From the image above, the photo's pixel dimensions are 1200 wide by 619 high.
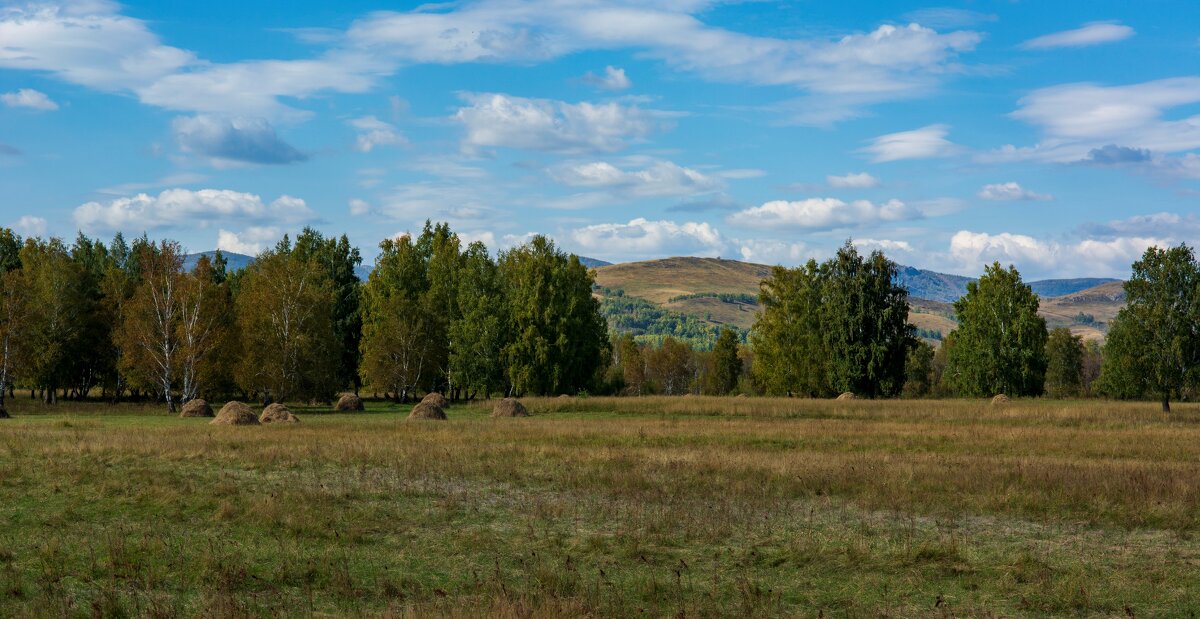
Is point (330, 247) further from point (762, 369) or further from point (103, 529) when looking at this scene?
point (103, 529)

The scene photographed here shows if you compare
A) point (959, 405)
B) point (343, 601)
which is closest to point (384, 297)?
point (959, 405)

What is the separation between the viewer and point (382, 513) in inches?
744

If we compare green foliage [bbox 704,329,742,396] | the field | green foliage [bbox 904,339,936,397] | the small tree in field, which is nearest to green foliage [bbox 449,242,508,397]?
the small tree in field

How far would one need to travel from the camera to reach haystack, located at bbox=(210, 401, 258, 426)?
44000 mm

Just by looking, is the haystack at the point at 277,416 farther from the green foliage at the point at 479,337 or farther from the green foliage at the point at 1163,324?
the green foliage at the point at 1163,324

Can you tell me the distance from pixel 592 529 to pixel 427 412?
1320 inches

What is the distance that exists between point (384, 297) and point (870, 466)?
2832 inches

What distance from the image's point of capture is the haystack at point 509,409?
180ft

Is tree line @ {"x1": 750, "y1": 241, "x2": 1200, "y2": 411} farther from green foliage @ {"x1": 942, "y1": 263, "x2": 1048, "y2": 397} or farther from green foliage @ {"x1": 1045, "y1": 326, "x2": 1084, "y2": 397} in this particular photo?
green foliage @ {"x1": 1045, "y1": 326, "x2": 1084, "y2": 397}

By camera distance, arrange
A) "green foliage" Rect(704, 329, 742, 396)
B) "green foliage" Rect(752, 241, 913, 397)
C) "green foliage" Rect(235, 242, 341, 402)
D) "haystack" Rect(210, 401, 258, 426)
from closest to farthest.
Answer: "haystack" Rect(210, 401, 258, 426)
"green foliage" Rect(235, 242, 341, 402)
"green foliage" Rect(752, 241, 913, 397)
"green foliage" Rect(704, 329, 742, 396)

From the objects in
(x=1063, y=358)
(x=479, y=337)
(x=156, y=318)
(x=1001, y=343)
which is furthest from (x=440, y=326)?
(x=1063, y=358)

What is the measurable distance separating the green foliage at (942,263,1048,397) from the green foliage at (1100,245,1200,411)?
25111 mm

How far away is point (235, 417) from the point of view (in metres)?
44.4

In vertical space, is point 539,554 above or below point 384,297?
below
